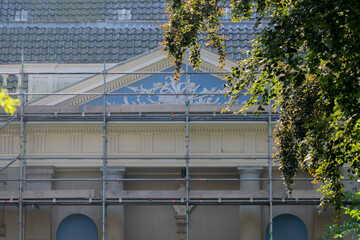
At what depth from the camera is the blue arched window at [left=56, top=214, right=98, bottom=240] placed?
64.6 ft

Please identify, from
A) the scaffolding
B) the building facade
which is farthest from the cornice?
the scaffolding

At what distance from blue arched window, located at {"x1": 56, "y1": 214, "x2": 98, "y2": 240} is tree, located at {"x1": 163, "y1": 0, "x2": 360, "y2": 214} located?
24.1ft

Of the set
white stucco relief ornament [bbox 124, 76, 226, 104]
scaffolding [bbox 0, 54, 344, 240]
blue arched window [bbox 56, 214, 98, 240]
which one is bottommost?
blue arched window [bbox 56, 214, 98, 240]

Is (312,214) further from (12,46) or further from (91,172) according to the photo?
(12,46)

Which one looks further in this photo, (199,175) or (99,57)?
(99,57)

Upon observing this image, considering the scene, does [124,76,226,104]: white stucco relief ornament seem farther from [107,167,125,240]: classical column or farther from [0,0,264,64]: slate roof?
[0,0,264,64]: slate roof

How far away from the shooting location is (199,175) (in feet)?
66.1

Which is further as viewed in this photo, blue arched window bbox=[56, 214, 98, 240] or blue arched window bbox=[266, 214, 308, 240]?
blue arched window bbox=[266, 214, 308, 240]

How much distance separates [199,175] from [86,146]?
2.94 meters

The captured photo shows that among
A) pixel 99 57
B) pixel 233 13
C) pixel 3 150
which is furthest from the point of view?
pixel 99 57

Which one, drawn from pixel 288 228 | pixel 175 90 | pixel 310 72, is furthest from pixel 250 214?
pixel 310 72

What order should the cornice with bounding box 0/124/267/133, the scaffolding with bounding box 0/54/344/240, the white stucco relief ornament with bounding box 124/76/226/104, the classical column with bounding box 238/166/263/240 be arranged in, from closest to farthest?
the scaffolding with bounding box 0/54/344/240
the classical column with bounding box 238/166/263/240
the cornice with bounding box 0/124/267/133
the white stucco relief ornament with bounding box 124/76/226/104

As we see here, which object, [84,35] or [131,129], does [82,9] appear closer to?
[84,35]

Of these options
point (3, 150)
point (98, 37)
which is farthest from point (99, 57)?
point (3, 150)
